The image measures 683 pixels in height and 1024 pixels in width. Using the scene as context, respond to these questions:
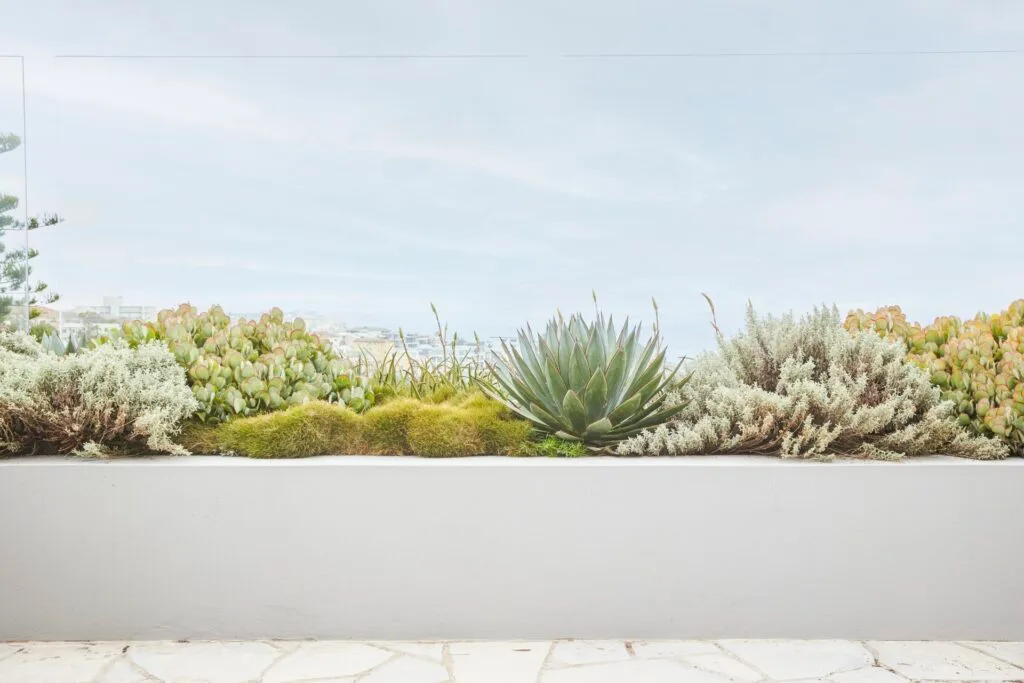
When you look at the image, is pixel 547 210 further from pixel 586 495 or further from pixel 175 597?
pixel 175 597

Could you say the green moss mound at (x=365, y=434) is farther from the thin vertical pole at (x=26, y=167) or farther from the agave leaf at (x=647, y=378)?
the thin vertical pole at (x=26, y=167)

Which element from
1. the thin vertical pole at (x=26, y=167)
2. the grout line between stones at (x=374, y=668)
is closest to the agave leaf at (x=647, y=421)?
the grout line between stones at (x=374, y=668)

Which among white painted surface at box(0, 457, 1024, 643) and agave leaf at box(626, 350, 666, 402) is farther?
agave leaf at box(626, 350, 666, 402)

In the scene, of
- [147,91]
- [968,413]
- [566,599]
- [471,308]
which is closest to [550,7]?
[471,308]

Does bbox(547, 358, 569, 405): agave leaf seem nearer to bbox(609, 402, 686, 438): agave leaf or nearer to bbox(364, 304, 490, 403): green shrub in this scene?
bbox(609, 402, 686, 438): agave leaf

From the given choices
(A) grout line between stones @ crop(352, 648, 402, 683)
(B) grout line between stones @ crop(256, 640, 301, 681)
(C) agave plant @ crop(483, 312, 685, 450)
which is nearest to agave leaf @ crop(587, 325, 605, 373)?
(C) agave plant @ crop(483, 312, 685, 450)

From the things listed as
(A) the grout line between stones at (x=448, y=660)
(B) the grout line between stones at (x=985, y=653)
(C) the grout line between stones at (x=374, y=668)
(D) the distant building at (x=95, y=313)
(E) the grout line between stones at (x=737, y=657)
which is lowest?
(C) the grout line between stones at (x=374, y=668)

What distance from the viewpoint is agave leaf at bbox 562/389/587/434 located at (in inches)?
108

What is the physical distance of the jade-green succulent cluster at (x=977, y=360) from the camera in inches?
107

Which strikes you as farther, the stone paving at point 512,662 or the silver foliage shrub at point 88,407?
the silver foliage shrub at point 88,407

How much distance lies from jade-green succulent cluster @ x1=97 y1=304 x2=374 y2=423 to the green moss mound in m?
0.14

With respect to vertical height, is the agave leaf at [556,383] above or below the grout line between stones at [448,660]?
above

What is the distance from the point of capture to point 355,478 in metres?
2.50

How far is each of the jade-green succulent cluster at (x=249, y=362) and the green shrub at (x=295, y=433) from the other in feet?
0.51
